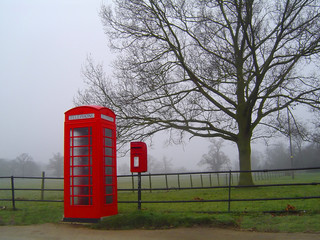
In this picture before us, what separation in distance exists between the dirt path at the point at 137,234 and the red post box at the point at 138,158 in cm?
190

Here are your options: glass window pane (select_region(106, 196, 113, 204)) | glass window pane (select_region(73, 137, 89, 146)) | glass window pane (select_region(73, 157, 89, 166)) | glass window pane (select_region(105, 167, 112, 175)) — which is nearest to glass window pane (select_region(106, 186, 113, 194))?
→ glass window pane (select_region(106, 196, 113, 204))

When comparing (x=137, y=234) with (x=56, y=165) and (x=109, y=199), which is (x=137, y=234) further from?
(x=56, y=165)

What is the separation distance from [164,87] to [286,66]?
21.7 ft

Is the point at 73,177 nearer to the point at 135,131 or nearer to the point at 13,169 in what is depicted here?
the point at 135,131

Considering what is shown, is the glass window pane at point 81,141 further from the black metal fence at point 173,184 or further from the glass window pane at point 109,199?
the black metal fence at point 173,184

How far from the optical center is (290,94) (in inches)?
617

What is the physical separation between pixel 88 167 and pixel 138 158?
142cm

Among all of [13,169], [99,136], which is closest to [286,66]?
[99,136]

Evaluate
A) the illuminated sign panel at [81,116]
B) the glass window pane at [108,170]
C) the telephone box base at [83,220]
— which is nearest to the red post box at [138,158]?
the glass window pane at [108,170]

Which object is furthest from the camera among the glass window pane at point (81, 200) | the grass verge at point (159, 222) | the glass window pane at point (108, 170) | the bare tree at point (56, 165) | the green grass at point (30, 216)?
the bare tree at point (56, 165)

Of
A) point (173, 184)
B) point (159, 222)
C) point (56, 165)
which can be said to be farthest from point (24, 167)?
point (159, 222)

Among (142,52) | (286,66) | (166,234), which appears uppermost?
(142,52)

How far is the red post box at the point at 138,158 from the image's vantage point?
26.3 ft

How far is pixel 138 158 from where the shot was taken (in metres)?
8.04
